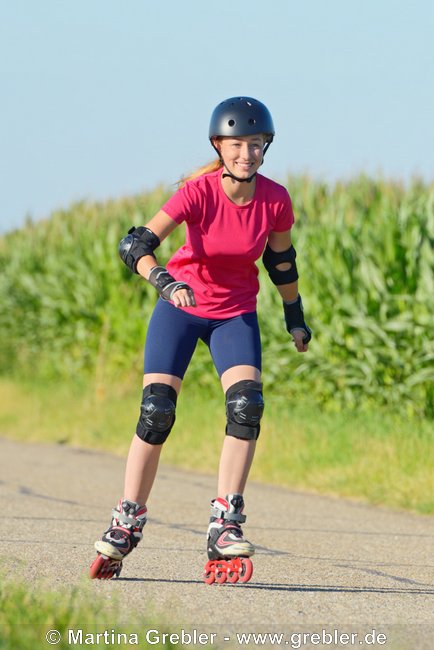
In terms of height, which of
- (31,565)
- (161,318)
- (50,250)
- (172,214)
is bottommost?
(31,565)

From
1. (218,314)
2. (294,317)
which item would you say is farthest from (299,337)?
(218,314)

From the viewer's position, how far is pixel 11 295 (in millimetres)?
23406

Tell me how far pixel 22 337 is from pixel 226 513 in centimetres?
1752

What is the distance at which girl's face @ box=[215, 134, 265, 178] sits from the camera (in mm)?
6180

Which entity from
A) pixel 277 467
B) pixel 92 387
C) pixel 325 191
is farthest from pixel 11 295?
pixel 277 467

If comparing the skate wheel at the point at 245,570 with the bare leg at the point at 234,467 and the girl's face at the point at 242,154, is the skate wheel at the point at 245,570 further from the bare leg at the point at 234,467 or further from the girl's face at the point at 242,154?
the girl's face at the point at 242,154

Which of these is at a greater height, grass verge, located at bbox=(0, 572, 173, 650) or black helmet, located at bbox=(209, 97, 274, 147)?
black helmet, located at bbox=(209, 97, 274, 147)

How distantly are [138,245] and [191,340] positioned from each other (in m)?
0.52

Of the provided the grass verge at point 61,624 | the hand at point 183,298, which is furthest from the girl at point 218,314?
the grass verge at point 61,624

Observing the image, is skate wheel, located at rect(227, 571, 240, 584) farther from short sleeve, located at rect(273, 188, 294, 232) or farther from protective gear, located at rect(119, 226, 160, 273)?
short sleeve, located at rect(273, 188, 294, 232)

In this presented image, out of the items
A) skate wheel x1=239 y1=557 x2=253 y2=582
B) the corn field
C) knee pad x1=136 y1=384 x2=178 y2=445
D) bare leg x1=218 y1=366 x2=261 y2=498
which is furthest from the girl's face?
the corn field

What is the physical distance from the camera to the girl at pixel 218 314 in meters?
6.05

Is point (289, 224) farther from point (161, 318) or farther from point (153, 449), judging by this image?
point (153, 449)

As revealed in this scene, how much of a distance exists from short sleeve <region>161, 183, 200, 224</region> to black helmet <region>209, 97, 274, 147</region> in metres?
0.35
